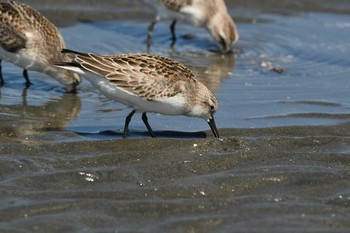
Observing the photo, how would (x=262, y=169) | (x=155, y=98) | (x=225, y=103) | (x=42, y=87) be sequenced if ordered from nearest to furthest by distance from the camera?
1. (x=262, y=169)
2. (x=155, y=98)
3. (x=225, y=103)
4. (x=42, y=87)

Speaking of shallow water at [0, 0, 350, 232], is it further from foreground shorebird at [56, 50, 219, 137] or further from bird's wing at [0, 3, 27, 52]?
bird's wing at [0, 3, 27, 52]

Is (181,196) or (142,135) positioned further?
(142,135)

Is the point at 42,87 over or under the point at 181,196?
under

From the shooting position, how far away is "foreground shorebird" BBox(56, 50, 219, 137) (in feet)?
28.4

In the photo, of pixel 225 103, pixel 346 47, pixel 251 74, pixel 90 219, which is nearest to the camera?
pixel 90 219

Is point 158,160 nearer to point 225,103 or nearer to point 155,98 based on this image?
point 155,98

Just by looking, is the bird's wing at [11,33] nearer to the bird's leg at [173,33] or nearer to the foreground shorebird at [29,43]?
the foreground shorebird at [29,43]

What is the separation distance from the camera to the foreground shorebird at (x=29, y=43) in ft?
35.7

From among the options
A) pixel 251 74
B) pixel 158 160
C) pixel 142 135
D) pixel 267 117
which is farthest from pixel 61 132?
pixel 251 74

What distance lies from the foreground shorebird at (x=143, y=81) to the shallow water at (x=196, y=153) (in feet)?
1.29

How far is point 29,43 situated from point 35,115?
156 centimetres

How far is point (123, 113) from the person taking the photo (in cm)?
999

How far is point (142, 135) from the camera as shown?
9.19 metres

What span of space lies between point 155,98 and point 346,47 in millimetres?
5608
